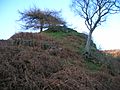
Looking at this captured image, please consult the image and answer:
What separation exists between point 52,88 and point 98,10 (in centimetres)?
1015

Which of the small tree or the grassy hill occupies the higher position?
the small tree

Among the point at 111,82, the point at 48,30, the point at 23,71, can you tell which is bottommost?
the point at 111,82

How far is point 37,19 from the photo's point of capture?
2541 cm

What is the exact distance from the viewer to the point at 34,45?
16312 millimetres

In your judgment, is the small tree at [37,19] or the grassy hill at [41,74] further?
the small tree at [37,19]

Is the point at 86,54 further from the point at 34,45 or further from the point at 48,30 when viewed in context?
the point at 48,30

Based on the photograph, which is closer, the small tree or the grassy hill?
the grassy hill

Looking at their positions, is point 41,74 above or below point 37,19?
below

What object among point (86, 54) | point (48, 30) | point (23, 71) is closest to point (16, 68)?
point (23, 71)

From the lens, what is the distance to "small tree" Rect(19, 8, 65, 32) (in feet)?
83.4

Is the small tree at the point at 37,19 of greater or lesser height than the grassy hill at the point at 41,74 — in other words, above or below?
above

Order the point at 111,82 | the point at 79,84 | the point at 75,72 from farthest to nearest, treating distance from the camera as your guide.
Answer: the point at 111,82
the point at 75,72
the point at 79,84

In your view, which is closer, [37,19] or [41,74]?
[41,74]

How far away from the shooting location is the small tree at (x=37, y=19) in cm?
2541
